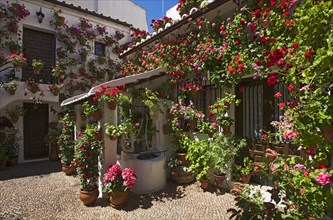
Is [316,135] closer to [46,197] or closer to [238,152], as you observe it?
[238,152]

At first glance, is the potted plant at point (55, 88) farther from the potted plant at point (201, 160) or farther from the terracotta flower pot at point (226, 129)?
the terracotta flower pot at point (226, 129)

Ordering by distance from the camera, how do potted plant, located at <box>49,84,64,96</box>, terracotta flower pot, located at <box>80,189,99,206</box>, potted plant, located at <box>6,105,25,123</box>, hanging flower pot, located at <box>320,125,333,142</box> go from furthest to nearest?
1. potted plant, located at <box>49,84,64,96</box>
2. potted plant, located at <box>6,105,25,123</box>
3. terracotta flower pot, located at <box>80,189,99,206</box>
4. hanging flower pot, located at <box>320,125,333,142</box>

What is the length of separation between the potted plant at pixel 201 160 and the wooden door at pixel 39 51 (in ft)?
25.6

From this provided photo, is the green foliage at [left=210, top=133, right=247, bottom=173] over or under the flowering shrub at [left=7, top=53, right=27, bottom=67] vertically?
under

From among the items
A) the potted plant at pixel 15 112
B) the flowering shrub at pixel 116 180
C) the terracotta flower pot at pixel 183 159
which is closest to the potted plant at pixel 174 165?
the terracotta flower pot at pixel 183 159

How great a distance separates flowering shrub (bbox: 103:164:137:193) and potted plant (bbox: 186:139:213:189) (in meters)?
1.62

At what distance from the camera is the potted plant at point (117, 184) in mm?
4473

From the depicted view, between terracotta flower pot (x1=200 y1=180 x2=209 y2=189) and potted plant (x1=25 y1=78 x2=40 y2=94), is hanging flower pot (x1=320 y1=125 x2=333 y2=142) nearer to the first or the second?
terracotta flower pot (x1=200 y1=180 x2=209 y2=189)

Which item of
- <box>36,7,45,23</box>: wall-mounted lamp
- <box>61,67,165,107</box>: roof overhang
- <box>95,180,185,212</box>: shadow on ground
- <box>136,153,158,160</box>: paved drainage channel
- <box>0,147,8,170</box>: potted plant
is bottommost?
<box>95,180,185,212</box>: shadow on ground

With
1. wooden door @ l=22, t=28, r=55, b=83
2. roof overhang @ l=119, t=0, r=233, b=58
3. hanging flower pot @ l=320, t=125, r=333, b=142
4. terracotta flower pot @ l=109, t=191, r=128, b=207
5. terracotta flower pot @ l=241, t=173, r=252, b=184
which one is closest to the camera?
hanging flower pot @ l=320, t=125, r=333, b=142

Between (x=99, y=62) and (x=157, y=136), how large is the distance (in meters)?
6.87

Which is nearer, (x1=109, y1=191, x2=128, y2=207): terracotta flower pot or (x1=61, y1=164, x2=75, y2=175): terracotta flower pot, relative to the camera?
(x1=109, y1=191, x2=128, y2=207): terracotta flower pot

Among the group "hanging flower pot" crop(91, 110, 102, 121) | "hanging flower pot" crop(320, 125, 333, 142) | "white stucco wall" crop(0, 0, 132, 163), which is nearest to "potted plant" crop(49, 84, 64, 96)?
"white stucco wall" crop(0, 0, 132, 163)

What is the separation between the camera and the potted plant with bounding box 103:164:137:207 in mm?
4473
